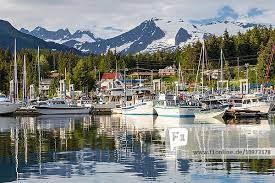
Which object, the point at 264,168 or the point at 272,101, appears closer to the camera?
the point at 264,168

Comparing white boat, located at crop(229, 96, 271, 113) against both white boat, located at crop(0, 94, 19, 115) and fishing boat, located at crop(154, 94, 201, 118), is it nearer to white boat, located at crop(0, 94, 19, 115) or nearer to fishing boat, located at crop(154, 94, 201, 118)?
fishing boat, located at crop(154, 94, 201, 118)

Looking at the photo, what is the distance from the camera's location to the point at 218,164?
2888 cm

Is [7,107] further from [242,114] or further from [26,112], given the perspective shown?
[242,114]

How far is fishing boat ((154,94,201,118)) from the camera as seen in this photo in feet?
272

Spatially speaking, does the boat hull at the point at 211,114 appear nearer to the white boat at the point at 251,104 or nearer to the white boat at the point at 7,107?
the white boat at the point at 251,104

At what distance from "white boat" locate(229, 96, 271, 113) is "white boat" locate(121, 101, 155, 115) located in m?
13.7

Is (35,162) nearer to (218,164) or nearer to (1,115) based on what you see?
(218,164)

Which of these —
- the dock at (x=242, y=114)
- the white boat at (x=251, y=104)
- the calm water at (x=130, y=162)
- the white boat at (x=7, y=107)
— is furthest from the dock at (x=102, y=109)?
the calm water at (x=130, y=162)

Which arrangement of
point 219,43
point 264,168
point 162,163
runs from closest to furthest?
point 264,168 → point 162,163 → point 219,43

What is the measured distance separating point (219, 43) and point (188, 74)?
17816mm

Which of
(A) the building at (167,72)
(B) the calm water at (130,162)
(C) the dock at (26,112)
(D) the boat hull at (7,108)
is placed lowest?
(B) the calm water at (130,162)

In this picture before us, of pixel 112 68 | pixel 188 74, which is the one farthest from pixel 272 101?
pixel 112 68

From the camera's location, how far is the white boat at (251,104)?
83688 millimetres

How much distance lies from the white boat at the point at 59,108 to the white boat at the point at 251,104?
1172 inches
